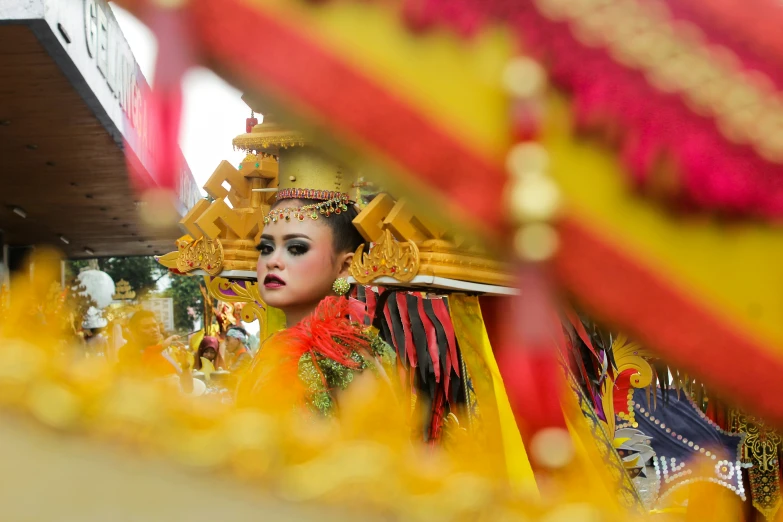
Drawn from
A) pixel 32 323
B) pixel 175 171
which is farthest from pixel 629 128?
pixel 32 323

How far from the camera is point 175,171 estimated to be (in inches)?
23.7

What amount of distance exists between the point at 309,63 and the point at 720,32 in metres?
0.28

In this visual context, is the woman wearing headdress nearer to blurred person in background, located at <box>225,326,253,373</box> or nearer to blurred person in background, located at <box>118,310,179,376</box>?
blurred person in background, located at <box>118,310,179,376</box>

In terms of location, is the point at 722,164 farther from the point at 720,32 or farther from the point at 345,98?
the point at 345,98

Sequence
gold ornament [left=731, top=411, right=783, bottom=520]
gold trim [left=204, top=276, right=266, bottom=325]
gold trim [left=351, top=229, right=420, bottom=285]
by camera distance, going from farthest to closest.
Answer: gold trim [left=204, top=276, right=266, bottom=325] → gold ornament [left=731, top=411, right=783, bottom=520] → gold trim [left=351, top=229, right=420, bottom=285]

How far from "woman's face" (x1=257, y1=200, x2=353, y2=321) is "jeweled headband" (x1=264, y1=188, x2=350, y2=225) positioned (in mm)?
15

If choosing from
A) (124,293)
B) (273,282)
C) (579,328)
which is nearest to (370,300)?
(273,282)

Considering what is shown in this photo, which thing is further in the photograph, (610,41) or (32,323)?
(32,323)

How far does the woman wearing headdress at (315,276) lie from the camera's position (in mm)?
2141

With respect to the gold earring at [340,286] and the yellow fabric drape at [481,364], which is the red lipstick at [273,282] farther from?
the yellow fabric drape at [481,364]

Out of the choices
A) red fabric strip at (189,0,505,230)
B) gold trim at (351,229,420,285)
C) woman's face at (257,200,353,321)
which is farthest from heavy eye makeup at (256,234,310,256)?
red fabric strip at (189,0,505,230)

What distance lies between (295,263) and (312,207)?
0.60ft

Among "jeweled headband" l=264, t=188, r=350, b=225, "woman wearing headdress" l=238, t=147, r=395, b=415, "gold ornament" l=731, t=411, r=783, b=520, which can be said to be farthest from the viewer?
"gold ornament" l=731, t=411, r=783, b=520

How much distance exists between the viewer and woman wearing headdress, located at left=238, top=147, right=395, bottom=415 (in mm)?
2141
